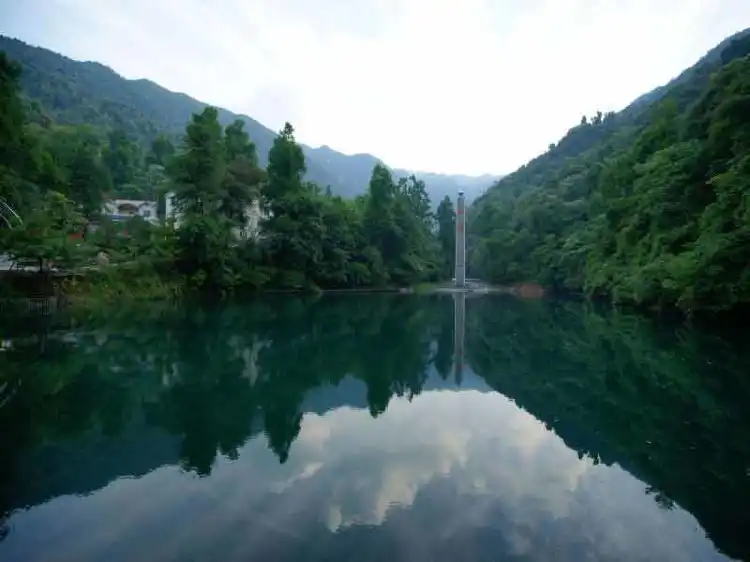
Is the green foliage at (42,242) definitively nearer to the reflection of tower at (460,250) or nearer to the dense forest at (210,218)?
the dense forest at (210,218)

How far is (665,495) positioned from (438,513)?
230 centimetres

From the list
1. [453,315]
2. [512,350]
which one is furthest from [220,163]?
[512,350]

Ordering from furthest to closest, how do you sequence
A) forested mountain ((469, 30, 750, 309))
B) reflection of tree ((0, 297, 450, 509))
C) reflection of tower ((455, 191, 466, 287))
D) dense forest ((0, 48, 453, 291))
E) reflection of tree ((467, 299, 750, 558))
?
reflection of tower ((455, 191, 466, 287))
dense forest ((0, 48, 453, 291))
forested mountain ((469, 30, 750, 309))
reflection of tree ((0, 297, 450, 509))
reflection of tree ((467, 299, 750, 558))

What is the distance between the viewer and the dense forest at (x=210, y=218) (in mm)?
23531

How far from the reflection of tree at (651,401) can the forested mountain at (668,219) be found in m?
2.42

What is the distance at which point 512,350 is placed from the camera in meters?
16.0

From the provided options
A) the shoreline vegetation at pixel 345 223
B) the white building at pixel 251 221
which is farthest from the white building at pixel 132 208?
the white building at pixel 251 221

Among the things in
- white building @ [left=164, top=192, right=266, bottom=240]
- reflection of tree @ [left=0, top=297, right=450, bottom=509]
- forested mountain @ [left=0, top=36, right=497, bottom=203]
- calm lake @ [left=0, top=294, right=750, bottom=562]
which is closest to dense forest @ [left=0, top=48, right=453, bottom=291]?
white building @ [left=164, top=192, right=266, bottom=240]

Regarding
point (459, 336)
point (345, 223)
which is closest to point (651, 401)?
point (459, 336)

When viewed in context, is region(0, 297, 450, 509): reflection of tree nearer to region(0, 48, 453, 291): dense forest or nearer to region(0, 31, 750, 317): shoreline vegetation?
region(0, 31, 750, 317): shoreline vegetation

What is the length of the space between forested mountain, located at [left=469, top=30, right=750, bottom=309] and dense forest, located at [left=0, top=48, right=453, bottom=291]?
12273mm

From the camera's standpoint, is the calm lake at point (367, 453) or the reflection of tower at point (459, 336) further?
the reflection of tower at point (459, 336)

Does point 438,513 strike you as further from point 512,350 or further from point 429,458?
point 512,350

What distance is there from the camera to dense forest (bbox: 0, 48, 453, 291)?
23531 mm
